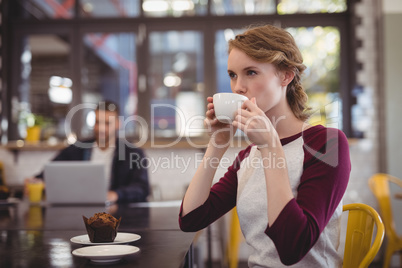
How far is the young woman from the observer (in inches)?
40.9

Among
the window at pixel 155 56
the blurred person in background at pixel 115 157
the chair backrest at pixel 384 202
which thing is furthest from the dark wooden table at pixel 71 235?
the window at pixel 155 56

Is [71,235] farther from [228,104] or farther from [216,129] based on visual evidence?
[228,104]

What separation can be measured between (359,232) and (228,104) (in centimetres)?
66

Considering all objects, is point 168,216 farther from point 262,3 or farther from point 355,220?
point 262,3

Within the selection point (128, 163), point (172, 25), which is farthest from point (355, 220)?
point (172, 25)

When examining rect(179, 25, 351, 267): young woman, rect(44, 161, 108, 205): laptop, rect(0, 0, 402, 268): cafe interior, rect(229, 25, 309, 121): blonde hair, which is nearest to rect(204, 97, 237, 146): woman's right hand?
rect(179, 25, 351, 267): young woman

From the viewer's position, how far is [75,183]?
2.32 metres

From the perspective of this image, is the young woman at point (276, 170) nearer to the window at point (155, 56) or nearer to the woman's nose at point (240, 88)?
the woman's nose at point (240, 88)

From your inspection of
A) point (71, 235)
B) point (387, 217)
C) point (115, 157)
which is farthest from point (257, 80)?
point (387, 217)

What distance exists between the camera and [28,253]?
1.21 meters

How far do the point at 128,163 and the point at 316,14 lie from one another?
2.40 metres

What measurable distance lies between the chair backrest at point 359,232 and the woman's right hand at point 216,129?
0.49 metres

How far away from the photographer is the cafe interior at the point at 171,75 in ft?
13.2

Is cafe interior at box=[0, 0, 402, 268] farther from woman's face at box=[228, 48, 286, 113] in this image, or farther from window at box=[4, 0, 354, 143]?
woman's face at box=[228, 48, 286, 113]
